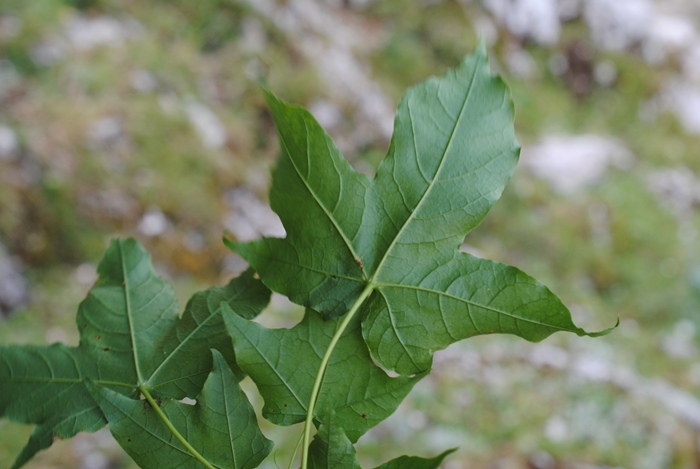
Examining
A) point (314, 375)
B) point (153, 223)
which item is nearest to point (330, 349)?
point (314, 375)

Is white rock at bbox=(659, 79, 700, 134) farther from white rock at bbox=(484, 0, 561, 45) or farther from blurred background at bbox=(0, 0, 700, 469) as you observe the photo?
white rock at bbox=(484, 0, 561, 45)

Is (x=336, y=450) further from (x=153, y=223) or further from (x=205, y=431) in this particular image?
(x=153, y=223)

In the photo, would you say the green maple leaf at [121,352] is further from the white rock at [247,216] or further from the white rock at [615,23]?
the white rock at [615,23]

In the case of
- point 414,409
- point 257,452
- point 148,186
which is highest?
point 257,452

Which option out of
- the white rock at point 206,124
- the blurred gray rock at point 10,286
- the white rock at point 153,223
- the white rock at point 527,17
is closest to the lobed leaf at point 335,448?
the blurred gray rock at point 10,286

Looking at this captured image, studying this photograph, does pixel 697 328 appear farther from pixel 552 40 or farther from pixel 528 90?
pixel 552 40

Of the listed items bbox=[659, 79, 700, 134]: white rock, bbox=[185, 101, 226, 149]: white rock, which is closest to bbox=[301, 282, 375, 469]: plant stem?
bbox=[185, 101, 226, 149]: white rock

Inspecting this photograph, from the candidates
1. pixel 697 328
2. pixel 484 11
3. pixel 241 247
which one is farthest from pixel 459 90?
pixel 484 11
